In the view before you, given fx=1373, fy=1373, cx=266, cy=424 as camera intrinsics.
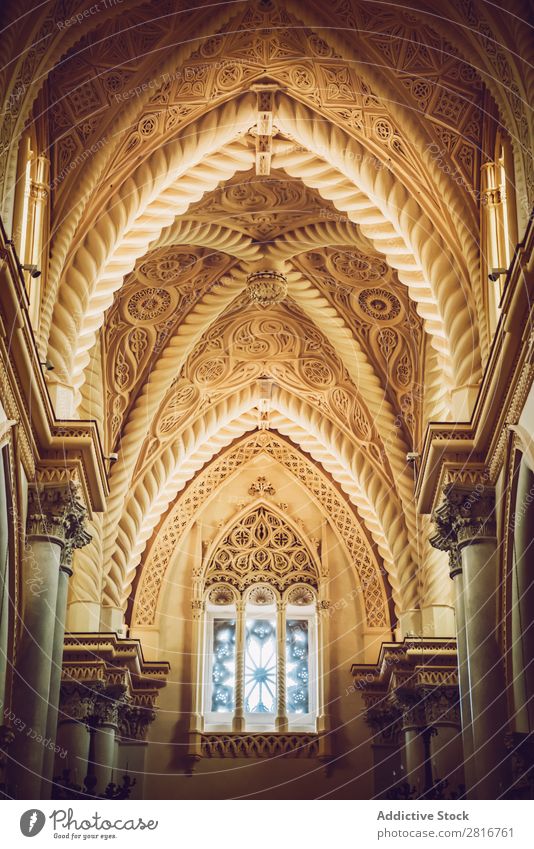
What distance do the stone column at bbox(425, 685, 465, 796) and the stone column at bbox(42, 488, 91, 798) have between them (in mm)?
6089

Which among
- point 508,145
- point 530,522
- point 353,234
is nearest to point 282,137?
point 353,234

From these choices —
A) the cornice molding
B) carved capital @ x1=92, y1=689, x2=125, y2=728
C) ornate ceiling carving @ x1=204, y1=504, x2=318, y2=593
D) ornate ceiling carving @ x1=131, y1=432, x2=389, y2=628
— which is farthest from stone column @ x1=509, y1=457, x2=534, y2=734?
ornate ceiling carving @ x1=204, y1=504, x2=318, y2=593

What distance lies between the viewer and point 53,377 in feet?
50.3

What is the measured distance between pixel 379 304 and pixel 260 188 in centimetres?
260

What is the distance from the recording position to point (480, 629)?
13.9m

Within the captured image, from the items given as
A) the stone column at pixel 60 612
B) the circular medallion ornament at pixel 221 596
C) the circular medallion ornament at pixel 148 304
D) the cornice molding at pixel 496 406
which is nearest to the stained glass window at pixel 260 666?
the circular medallion ornament at pixel 221 596

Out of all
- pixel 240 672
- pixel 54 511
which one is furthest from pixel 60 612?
pixel 240 672

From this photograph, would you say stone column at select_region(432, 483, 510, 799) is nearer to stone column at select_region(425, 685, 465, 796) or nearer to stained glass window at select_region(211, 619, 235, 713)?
stone column at select_region(425, 685, 465, 796)

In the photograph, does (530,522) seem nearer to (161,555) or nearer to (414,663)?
(414,663)

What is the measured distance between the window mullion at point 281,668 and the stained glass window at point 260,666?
171 millimetres

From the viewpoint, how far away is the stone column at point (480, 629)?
521 inches

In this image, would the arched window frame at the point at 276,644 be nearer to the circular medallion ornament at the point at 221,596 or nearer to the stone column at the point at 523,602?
the circular medallion ornament at the point at 221,596
